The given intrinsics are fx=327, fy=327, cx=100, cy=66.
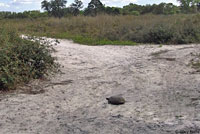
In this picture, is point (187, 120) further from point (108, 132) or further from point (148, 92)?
point (148, 92)

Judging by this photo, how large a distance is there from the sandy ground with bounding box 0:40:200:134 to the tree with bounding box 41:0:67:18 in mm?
28948

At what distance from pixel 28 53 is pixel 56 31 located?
12811 millimetres

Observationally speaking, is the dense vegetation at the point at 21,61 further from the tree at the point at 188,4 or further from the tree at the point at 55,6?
the tree at the point at 55,6

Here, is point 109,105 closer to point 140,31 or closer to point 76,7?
point 140,31

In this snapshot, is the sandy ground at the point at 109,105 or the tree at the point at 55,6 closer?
the sandy ground at the point at 109,105

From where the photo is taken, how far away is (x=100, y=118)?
4973 mm

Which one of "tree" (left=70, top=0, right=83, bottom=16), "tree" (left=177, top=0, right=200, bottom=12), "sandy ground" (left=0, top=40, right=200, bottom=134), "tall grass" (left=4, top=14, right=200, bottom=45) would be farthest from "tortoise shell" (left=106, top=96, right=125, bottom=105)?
"tree" (left=70, top=0, right=83, bottom=16)

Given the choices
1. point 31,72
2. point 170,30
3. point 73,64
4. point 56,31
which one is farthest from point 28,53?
point 56,31

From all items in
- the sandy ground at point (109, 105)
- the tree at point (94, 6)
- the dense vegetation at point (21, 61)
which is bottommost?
the sandy ground at point (109, 105)

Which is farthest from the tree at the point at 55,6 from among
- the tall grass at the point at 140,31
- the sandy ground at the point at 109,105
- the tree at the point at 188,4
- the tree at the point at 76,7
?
the sandy ground at the point at 109,105

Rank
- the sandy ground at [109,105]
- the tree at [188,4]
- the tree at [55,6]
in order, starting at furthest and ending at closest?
the tree at [55,6] < the tree at [188,4] < the sandy ground at [109,105]

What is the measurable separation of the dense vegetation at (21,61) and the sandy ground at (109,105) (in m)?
0.28

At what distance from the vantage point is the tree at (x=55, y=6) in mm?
37656

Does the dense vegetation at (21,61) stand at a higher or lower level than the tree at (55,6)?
lower
